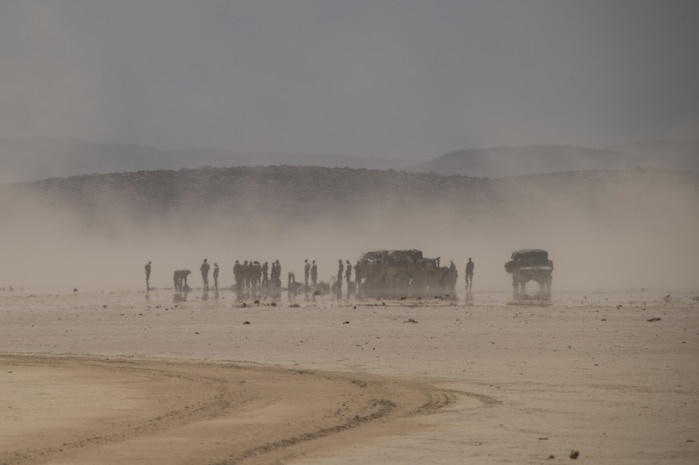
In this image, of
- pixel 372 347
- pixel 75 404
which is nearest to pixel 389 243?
pixel 372 347

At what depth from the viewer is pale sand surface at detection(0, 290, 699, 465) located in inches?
477

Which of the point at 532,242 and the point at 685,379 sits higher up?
the point at 532,242

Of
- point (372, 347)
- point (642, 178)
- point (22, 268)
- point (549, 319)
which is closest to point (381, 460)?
point (372, 347)

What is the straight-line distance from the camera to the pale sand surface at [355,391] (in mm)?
12125

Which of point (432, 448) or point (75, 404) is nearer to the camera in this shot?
point (432, 448)

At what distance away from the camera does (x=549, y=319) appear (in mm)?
33375

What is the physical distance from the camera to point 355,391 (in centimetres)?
1702

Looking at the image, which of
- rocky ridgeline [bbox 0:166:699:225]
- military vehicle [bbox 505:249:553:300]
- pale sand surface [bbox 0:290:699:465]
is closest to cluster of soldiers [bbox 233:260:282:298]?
military vehicle [bbox 505:249:553:300]

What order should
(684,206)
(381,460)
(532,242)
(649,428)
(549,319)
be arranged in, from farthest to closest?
1. (684,206)
2. (532,242)
3. (549,319)
4. (649,428)
5. (381,460)

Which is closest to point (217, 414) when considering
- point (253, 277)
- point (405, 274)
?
point (405, 274)

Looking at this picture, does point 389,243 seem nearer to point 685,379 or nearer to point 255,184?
point 255,184

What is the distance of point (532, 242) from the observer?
4400 inches

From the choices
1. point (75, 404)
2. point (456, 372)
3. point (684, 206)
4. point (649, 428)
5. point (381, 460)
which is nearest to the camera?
point (381, 460)

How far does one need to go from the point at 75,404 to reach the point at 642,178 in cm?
12492
